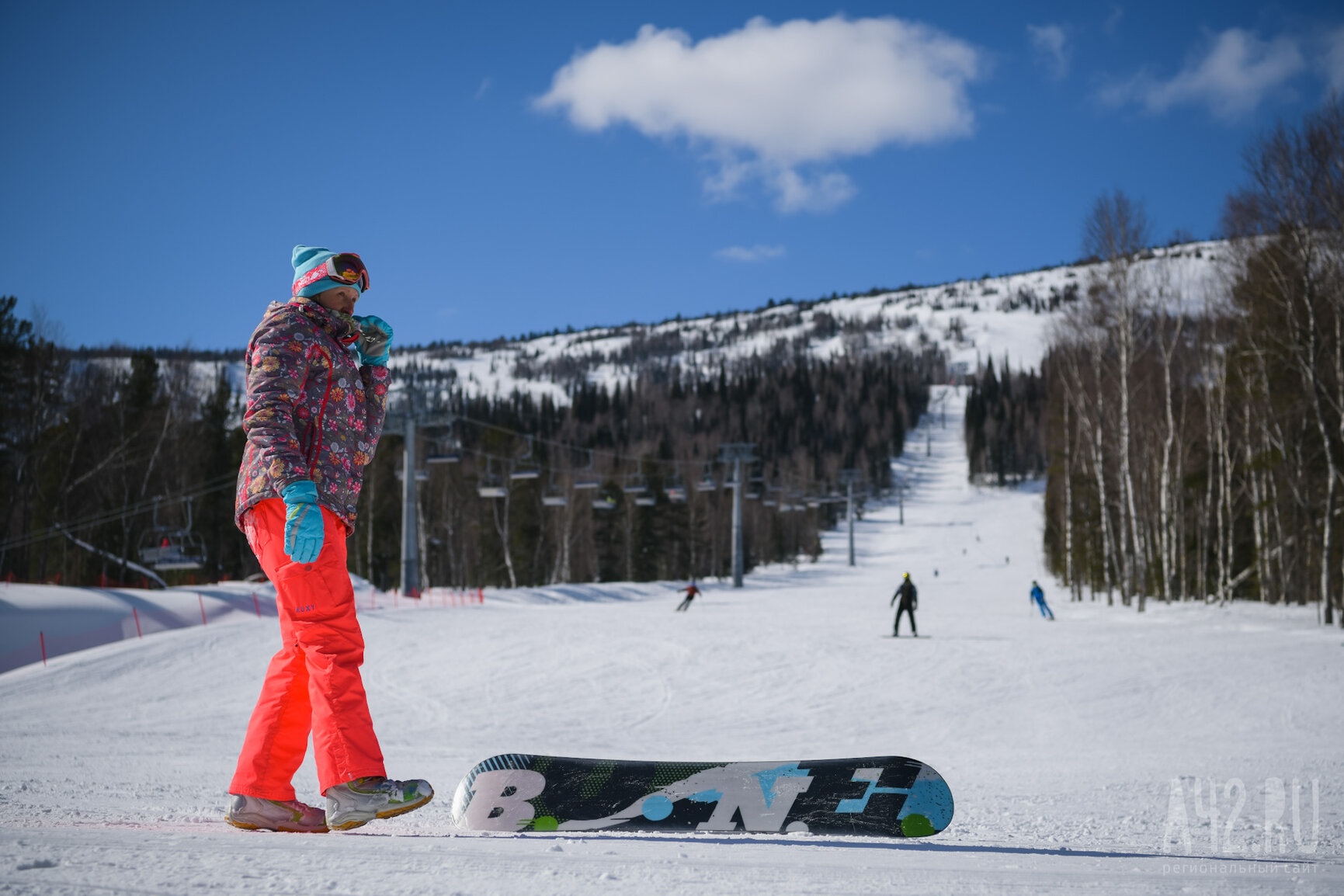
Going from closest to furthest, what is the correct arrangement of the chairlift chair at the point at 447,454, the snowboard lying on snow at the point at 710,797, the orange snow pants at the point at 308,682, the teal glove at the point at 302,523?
1. the teal glove at the point at 302,523
2. the orange snow pants at the point at 308,682
3. the snowboard lying on snow at the point at 710,797
4. the chairlift chair at the point at 447,454

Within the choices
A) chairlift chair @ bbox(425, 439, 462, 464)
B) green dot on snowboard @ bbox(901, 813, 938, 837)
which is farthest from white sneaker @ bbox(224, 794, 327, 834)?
chairlift chair @ bbox(425, 439, 462, 464)

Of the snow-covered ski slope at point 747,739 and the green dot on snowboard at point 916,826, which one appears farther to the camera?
the green dot on snowboard at point 916,826

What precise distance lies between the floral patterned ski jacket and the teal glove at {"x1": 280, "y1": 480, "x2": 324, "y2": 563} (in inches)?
2.2

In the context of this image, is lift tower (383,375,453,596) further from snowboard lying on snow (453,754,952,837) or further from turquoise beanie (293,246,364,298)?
snowboard lying on snow (453,754,952,837)

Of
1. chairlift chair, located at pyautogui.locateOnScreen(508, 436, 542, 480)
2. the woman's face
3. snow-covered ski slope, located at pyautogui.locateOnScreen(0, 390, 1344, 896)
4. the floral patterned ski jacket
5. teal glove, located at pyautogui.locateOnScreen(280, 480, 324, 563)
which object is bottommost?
snow-covered ski slope, located at pyautogui.locateOnScreen(0, 390, 1344, 896)

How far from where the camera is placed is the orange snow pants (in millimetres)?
2652

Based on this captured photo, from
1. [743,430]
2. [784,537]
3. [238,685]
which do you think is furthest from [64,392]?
[743,430]

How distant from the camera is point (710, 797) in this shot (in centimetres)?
299

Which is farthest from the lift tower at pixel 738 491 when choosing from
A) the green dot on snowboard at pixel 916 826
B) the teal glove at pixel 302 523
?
the teal glove at pixel 302 523

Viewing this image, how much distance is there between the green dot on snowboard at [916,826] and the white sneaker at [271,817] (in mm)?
1897

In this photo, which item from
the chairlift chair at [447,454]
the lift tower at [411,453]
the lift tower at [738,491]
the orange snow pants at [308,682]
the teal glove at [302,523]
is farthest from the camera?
the lift tower at [738,491]

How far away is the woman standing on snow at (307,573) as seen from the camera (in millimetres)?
2631

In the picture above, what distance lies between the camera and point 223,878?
1921 millimetres

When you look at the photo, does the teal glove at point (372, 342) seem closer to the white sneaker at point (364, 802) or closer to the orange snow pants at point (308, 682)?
the orange snow pants at point (308, 682)
